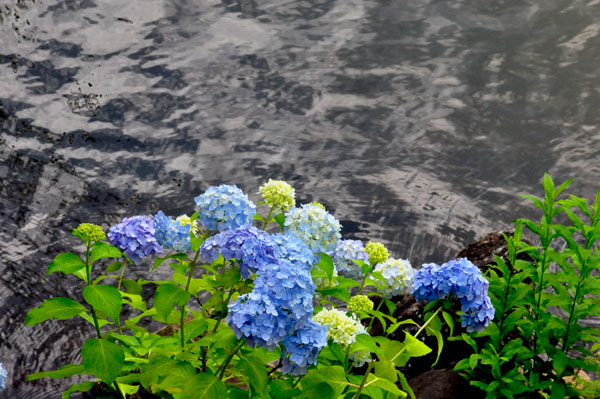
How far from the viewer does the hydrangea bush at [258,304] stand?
2.07 metres

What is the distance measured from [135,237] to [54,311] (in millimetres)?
390

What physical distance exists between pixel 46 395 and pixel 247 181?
2.40m

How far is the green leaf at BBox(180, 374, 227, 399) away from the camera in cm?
220

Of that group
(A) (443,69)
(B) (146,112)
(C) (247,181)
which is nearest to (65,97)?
(B) (146,112)

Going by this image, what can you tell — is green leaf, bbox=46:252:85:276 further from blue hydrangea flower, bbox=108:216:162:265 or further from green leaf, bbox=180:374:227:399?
green leaf, bbox=180:374:227:399

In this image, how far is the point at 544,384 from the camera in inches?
124

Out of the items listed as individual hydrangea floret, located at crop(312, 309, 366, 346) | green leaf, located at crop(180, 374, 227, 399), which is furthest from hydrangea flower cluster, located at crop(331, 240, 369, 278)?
green leaf, located at crop(180, 374, 227, 399)

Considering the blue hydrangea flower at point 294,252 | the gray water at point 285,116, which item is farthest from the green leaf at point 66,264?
the gray water at point 285,116

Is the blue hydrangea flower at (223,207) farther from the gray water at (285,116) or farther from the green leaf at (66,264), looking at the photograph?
the gray water at (285,116)

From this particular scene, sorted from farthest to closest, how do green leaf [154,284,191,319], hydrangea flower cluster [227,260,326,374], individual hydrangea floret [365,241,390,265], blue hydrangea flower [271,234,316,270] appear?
individual hydrangea floret [365,241,390,265], green leaf [154,284,191,319], blue hydrangea flower [271,234,316,270], hydrangea flower cluster [227,260,326,374]

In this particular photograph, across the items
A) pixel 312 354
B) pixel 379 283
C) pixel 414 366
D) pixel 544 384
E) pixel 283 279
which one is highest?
pixel 283 279

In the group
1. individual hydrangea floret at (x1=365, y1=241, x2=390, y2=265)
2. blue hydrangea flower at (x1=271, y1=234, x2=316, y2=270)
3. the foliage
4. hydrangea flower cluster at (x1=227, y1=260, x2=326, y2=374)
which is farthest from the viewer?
the foliage

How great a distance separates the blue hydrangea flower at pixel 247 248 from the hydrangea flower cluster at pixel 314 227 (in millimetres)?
296

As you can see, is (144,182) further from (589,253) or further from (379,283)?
(589,253)
